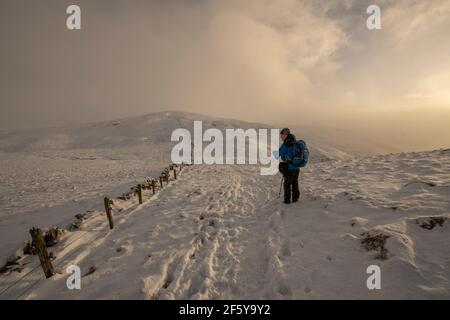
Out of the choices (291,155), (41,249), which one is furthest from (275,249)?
(41,249)

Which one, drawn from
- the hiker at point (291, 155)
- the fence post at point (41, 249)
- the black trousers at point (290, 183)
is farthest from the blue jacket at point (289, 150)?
the fence post at point (41, 249)

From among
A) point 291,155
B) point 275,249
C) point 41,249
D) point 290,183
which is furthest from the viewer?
point 290,183

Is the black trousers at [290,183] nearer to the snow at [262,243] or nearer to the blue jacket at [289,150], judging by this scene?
the blue jacket at [289,150]

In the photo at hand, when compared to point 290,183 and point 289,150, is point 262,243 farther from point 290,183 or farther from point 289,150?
point 289,150

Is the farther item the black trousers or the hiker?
the black trousers

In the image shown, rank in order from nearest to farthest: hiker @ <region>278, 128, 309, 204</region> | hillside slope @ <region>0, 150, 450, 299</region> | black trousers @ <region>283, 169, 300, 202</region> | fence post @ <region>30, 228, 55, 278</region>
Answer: hillside slope @ <region>0, 150, 450, 299</region> < fence post @ <region>30, 228, 55, 278</region> < hiker @ <region>278, 128, 309, 204</region> < black trousers @ <region>283, 169, 300, 202</region>

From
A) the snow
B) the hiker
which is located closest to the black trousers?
the hiker

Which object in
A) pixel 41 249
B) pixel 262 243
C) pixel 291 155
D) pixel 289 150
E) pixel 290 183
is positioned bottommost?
pixel 262 243

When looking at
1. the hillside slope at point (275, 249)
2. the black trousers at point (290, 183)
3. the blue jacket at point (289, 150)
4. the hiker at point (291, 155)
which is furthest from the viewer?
the black trousers at point (290, 183)

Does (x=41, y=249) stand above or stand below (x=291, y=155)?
below

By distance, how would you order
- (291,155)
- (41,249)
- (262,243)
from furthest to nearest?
(291,155) < (262,243) < (41,249)

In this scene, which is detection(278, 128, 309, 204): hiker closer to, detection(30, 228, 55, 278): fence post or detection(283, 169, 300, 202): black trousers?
detection(283, 169, 300, 202): black trousers

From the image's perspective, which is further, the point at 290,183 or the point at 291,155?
the point at 290,183
